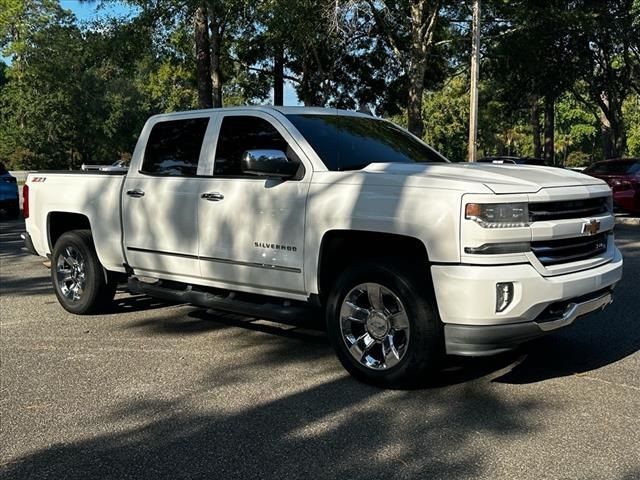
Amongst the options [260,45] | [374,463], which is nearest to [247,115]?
[374,463]

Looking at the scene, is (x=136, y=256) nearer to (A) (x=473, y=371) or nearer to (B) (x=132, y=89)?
(A) (x=473, y=371)

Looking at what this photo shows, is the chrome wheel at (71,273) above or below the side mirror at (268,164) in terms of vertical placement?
below

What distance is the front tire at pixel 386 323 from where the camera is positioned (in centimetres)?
436

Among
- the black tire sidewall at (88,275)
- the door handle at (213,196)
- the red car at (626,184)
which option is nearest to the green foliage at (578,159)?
the red car at (626,184)

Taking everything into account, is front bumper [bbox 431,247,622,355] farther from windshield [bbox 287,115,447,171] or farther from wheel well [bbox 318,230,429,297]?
windshield [bbox 287,115,447,171]

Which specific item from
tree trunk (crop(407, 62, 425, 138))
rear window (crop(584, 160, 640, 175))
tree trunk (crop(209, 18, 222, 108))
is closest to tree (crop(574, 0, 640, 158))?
tree trunk (crop(407, 62, 425, 138))

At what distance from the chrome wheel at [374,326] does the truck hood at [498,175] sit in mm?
828

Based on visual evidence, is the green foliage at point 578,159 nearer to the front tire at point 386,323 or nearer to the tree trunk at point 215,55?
the tree trunk at point 215,55

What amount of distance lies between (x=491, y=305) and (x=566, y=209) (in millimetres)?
909

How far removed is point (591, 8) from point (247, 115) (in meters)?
20.8

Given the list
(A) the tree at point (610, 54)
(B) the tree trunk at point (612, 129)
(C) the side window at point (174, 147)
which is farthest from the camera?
(B) the tree trunk at point (612, 129)

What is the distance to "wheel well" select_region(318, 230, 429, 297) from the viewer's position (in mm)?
4496

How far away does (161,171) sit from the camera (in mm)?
6074

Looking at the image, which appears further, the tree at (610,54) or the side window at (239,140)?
the tree at (610,54)
